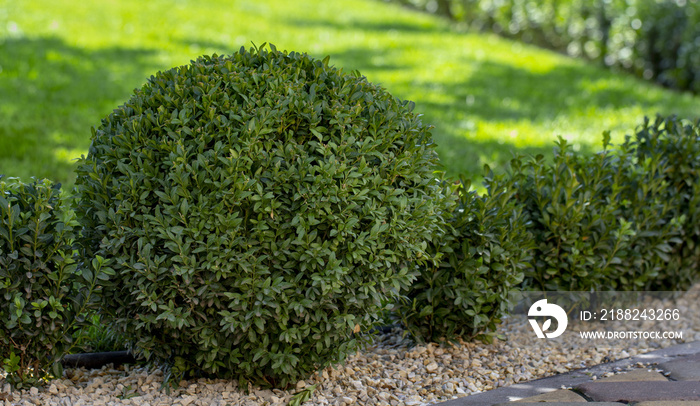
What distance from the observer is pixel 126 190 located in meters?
2.67

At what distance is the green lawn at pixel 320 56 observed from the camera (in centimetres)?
661

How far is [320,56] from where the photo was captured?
10.6 m

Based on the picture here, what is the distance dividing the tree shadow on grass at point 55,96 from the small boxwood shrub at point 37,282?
2.44 meters

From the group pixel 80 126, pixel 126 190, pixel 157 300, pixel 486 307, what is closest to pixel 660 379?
pixel 486 307

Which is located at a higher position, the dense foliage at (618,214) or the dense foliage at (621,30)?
the dense foliage at (621,30)

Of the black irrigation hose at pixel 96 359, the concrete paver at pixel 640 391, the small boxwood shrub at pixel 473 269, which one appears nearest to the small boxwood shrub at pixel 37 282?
the black irrigation hose at pixel 96 359

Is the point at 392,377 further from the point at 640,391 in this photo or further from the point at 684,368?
the point at 684,368

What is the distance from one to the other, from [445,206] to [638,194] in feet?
A: 5.02

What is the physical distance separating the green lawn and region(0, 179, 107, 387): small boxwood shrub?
109 inches

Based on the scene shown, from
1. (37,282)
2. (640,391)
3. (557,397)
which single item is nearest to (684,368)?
(640,391)

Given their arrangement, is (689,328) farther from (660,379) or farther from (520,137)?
(520,137)

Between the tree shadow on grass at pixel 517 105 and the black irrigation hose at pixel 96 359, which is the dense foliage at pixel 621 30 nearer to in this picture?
the tree shadow on grass at pixel 517 105

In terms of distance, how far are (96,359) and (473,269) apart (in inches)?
75.5

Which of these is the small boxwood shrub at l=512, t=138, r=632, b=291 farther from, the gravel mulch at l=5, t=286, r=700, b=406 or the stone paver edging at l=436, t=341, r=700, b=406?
the stone paver edging at l=436, t=341, r=700, b=406
